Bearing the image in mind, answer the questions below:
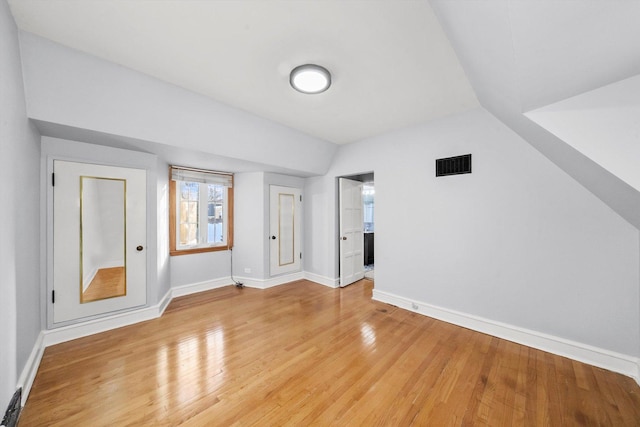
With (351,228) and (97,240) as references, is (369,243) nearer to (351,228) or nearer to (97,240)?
(351,228)

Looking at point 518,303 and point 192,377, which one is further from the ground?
point 518,303

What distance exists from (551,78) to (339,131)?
8.65ft

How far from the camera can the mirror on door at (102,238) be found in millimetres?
2623

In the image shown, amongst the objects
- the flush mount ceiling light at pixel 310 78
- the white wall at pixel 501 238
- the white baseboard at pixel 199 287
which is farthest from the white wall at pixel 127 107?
the white baseboard at pixel 199 287

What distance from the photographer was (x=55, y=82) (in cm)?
190

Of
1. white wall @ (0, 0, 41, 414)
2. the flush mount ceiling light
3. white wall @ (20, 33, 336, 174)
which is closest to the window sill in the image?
white wall @ (0, 0, 41, 414)

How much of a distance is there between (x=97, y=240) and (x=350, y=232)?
381 cm

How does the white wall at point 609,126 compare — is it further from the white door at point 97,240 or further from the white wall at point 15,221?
the white door at point 97,240

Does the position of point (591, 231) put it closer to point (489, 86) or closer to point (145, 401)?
point (489, 86)

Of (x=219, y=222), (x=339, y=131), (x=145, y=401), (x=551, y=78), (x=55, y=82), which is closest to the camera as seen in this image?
(x=551, y=78)

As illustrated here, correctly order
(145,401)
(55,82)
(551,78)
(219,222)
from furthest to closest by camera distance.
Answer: (219,222)
(55,82)
(145,401)
(551,78)

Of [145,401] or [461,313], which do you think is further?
[461,313]

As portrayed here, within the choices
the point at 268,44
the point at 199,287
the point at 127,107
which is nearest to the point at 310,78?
the point at 268,44

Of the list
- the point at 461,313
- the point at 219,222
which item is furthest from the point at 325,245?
the point at 461,313
